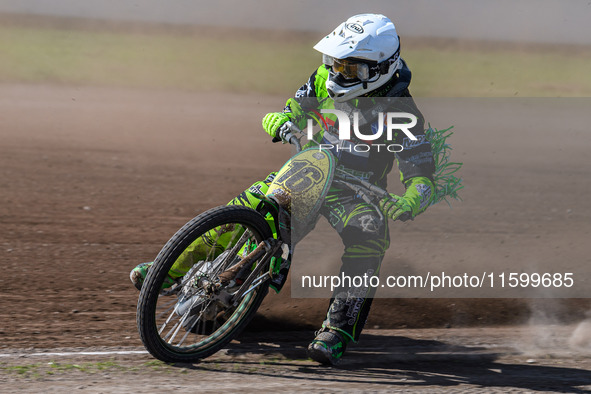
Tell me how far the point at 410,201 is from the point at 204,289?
1.33 m

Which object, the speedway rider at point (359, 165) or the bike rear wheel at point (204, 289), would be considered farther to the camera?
the speedway rider at point (359, 165)

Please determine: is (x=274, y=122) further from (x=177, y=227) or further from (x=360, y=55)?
(x=177, y=227)

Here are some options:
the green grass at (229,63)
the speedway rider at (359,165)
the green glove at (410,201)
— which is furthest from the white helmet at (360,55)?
the green grass at (229,63)

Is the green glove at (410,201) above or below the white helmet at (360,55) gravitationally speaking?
below

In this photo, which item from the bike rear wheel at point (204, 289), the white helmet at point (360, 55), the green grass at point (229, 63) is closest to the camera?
the bike rear wheel at point (204, 289)

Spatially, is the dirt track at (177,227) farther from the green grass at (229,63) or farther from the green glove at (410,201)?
the green grass at (229,63)

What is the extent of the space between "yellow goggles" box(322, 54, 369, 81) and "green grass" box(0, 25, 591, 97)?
16467 mm

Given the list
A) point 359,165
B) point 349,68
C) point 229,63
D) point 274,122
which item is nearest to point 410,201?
point 359,165

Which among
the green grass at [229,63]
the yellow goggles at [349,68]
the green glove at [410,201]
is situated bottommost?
the green glove at [410,201]

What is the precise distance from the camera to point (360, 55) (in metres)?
4.59

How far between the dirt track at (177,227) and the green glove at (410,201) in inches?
39.9

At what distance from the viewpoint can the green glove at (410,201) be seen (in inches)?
175

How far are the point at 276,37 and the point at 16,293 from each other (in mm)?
22875

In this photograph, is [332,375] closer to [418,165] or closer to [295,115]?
[418,165]
